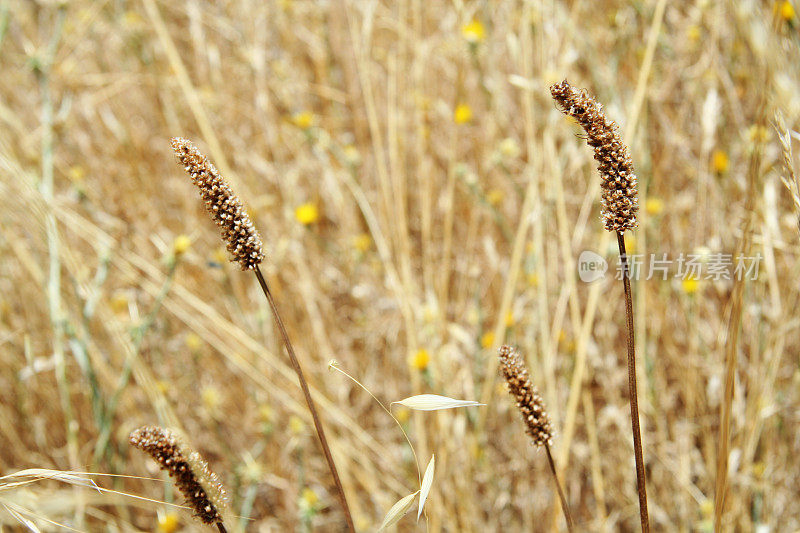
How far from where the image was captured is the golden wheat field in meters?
1.19

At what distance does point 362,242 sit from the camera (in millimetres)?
1686

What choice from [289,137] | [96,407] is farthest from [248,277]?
[96,407]

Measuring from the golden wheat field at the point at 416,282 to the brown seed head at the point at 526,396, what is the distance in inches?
16.1

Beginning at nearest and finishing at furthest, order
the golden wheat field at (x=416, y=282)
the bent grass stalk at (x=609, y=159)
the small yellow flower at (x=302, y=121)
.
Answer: the bent grass stalk at (x=609, y=159) → the golden wheat field at (x=416, y=282) → the small yellow flower at (x=302, y=121)

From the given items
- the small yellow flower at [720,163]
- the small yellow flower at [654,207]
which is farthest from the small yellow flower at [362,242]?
the small yellow flower at [720,163]

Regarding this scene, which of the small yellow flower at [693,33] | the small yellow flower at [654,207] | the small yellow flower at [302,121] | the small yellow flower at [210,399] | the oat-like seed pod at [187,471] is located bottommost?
the small yellow flower at [210,399]

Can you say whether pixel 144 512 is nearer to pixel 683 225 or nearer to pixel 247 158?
pixel 247 158

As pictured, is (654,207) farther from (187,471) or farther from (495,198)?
(187,471)

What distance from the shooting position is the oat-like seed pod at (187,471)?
498mm

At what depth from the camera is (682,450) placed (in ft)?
4.24

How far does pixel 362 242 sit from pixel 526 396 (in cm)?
117

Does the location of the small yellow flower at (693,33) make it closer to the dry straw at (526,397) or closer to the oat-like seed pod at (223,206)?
the dry straw at (526,397)

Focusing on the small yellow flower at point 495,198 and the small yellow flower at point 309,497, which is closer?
the small yellow flower at point 309,497

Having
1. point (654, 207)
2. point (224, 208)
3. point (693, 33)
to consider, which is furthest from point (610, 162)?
point (693, 33)
